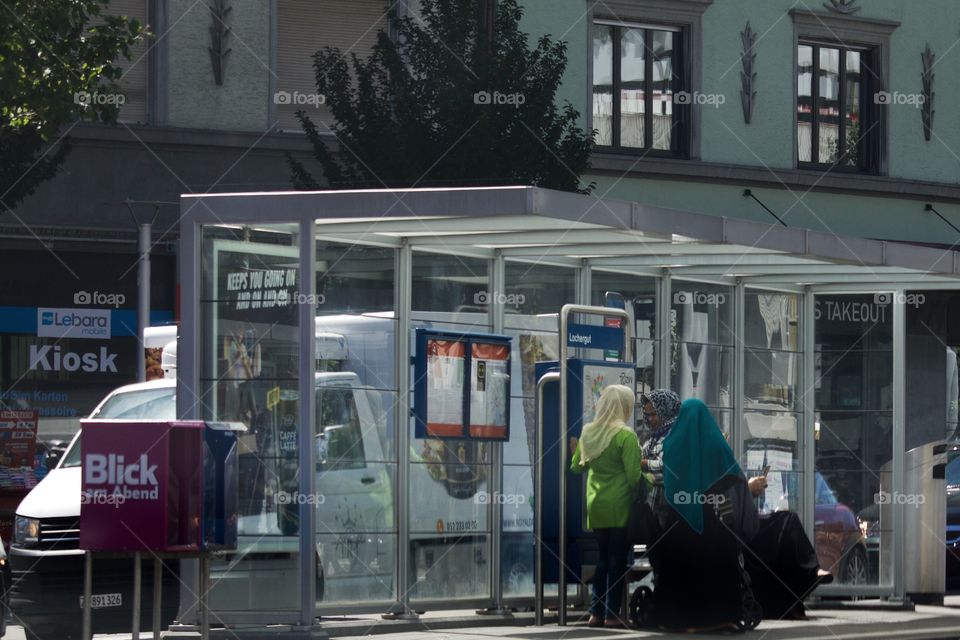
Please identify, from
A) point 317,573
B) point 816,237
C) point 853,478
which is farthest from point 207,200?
point 853,478

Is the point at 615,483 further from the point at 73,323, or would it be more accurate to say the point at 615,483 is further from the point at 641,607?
the point at 73,323

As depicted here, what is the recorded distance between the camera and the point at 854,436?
16203 millimetres

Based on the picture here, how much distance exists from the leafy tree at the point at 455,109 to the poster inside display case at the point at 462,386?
8.05 m

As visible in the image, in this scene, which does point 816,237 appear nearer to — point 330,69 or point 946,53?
point 330,69

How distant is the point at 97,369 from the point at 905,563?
12.2 m

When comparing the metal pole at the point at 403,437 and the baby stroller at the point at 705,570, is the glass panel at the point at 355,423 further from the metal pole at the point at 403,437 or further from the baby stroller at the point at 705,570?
the baby stroller at the point at 705,570

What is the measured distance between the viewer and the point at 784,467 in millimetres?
16203

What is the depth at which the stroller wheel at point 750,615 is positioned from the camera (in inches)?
499

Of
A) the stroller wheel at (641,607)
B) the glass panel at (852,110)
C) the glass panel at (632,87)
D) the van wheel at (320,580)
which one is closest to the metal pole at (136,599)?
the van wheel at (320,580)

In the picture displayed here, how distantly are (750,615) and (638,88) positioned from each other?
53.2ft

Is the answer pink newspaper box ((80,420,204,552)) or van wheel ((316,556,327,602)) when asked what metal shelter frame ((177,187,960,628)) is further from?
pink newspaper box ((80,420,204,552))

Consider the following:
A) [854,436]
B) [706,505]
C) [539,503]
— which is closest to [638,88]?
[854,436]

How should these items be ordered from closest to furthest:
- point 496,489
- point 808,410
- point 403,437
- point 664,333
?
point 403,437, point 496,489, point 664,333, point 808,410

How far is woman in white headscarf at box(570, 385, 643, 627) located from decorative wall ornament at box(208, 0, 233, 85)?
1385cm
